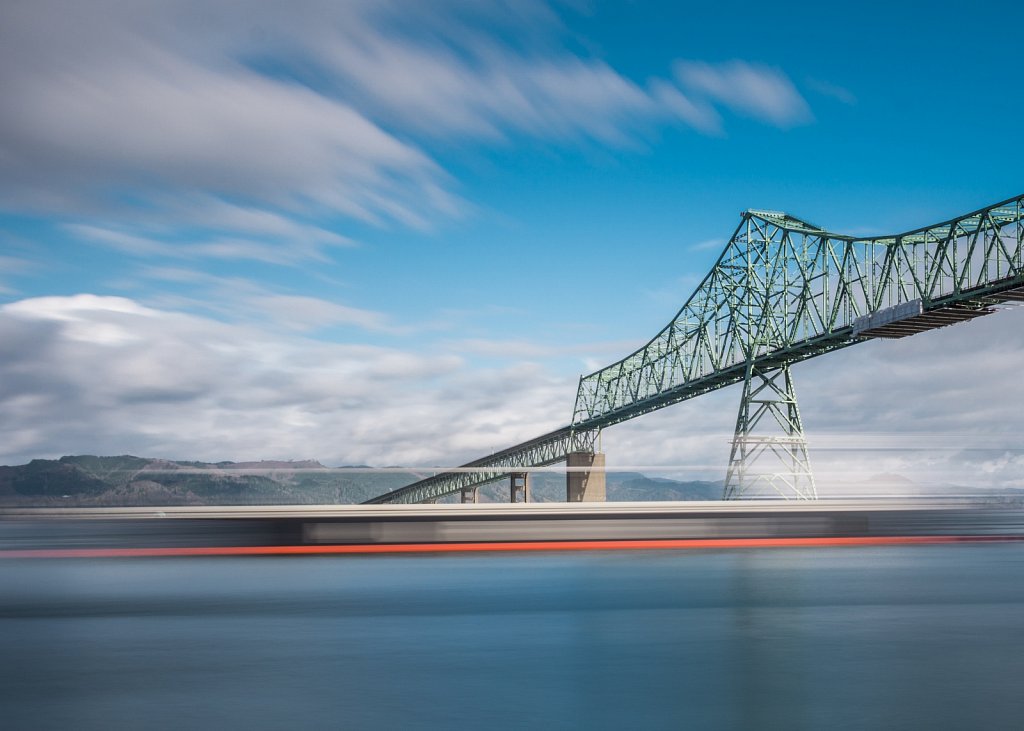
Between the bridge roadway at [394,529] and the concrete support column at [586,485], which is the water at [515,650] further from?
the concrete support column at [586,485]

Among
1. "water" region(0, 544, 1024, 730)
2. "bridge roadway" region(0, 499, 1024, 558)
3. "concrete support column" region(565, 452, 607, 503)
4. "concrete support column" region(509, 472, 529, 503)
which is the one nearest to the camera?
"water" region(0, 544, 1024, 730)

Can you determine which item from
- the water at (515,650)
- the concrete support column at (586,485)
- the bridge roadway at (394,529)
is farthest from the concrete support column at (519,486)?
the water at (515,650)

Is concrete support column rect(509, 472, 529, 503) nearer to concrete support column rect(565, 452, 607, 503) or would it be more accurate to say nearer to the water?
concrete support column rect(565, 452, 607, 503)

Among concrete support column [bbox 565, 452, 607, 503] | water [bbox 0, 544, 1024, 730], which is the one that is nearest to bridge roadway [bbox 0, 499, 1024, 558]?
concrete support column [bbox 565, 452, 607, 503]

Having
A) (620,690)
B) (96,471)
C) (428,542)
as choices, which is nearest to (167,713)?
(620,690)

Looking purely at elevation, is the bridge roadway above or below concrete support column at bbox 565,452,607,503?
below

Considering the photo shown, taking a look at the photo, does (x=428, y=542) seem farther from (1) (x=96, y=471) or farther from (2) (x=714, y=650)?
(2) (x=714, y=650)
